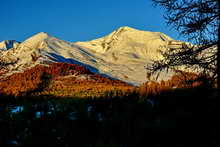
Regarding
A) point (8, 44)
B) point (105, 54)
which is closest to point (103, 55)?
point (105, 54)

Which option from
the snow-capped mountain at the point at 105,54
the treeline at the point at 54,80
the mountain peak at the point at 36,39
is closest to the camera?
the treeline at the point at 54,80

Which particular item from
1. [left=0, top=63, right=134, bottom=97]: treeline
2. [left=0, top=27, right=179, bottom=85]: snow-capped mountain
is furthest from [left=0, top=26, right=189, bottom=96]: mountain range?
[left=0, top=63, right=134, bottom=97]: treeline

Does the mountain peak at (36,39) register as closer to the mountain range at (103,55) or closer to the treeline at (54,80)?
the mountain range at (103,55)

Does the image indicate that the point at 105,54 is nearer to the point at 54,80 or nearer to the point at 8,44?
the point at 54,80

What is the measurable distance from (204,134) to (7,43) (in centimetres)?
8855

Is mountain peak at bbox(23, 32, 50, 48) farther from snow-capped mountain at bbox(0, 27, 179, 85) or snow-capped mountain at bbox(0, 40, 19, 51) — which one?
snow-capped mountain at bbox(0, 40, 19, 51)

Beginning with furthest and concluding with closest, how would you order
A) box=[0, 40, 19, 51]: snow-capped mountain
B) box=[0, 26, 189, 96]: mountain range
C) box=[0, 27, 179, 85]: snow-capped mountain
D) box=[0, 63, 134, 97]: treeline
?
1. box=[0, 40, 19, 51]: snow-capped mountain
2. box=[0, 27, 179, 85]: snow-capped mountain
3. box=[0, 26, 189, 96]: mountain range
4. box=[0, 63, 134, 97]: treeline

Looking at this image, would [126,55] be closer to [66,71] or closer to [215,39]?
[66,71]

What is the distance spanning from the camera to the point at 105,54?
53812 mm

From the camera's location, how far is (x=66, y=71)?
28.8m

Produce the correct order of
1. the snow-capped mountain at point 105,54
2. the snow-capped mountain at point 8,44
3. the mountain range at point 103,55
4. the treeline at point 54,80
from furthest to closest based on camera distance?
the snow-capped mountain at point 8,44 → the snow-capped mountain at point 105,54 → the mountain range at point 103,55 → the treeline at point 54,80

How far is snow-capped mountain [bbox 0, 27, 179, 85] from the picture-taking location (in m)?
33.8

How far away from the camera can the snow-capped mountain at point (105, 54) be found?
33.8 metres

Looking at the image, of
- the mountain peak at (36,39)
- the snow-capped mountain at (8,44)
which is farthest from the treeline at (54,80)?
the snow-capped mountain at (8,44)
